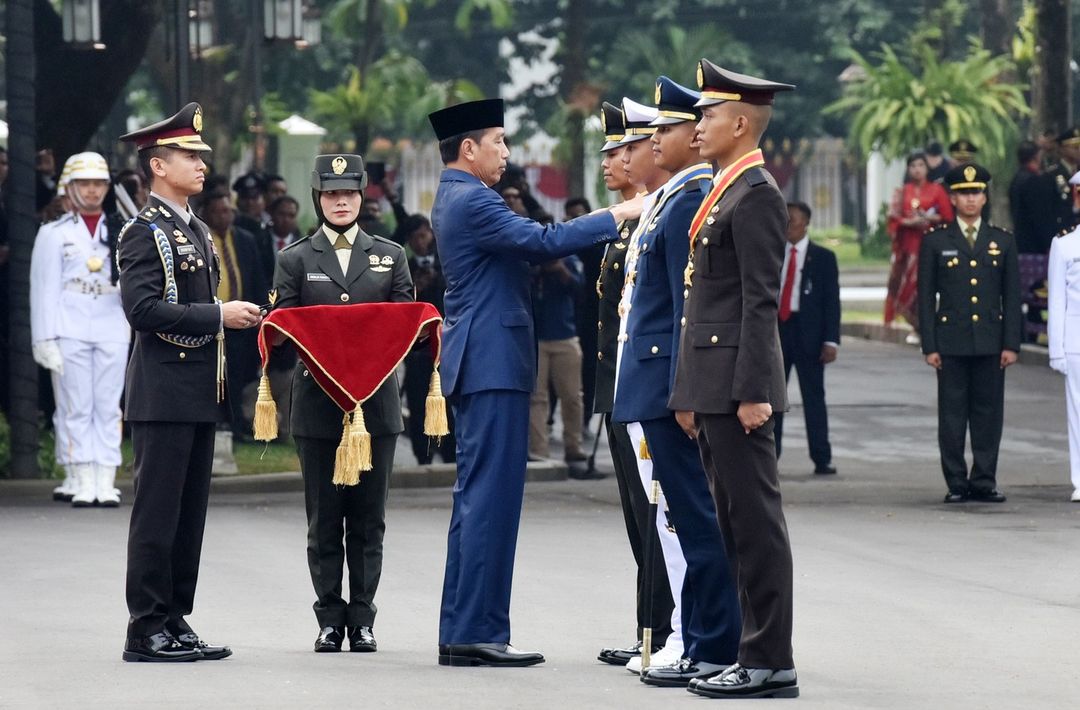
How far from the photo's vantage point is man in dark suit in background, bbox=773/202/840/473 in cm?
1574

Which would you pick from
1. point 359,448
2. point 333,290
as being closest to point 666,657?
point 359,448

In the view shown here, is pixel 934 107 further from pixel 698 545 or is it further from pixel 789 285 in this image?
pixel 698 545

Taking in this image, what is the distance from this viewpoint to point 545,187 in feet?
182

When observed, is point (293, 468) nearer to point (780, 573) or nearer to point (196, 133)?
point (196, 133)

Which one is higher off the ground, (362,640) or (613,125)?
(613,125)

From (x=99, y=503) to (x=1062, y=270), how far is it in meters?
6.13

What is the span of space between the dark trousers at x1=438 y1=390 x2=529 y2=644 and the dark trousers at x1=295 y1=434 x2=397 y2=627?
0.50m

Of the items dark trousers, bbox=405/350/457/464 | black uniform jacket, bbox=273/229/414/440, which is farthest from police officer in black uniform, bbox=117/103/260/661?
dark trousers, bbox=405/350/457/464

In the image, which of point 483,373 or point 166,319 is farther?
point 166,319

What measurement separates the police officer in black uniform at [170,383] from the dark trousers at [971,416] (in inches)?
255

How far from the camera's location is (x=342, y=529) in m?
8.91

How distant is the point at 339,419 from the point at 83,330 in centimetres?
522

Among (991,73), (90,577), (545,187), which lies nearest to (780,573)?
(90,577)

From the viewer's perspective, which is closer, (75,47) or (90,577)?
(90,577)
